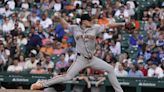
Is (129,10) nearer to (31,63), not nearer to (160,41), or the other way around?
(160,41)

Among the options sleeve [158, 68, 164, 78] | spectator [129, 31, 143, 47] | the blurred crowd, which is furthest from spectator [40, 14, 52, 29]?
sleeve [158, 68, 164, 78]

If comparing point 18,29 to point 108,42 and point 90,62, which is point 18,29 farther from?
point 90,62

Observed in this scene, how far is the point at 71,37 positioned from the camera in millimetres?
19812

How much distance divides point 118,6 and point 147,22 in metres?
1.63

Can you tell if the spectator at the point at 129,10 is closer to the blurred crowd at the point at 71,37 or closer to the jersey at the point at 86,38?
the blurred crowd at the point at 71,37

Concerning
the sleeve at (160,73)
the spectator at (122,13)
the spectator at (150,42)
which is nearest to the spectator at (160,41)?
the spectator at (150,42)

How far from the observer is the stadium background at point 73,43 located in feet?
56.6

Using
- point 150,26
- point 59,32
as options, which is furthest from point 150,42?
point 59,32

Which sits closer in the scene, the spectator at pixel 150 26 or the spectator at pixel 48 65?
the spectator at pixel 48 65

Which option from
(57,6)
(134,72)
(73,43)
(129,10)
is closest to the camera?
(134,72)

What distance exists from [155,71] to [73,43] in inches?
148

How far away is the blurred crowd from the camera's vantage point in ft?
57.9

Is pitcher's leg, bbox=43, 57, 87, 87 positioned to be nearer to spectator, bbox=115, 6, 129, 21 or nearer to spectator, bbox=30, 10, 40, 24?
spectator, bbox=115, 6, 129, 21

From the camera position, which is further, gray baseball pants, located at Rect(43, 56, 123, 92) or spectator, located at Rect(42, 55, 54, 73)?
spectator, located at Rect(42, 55, 54, 73)
